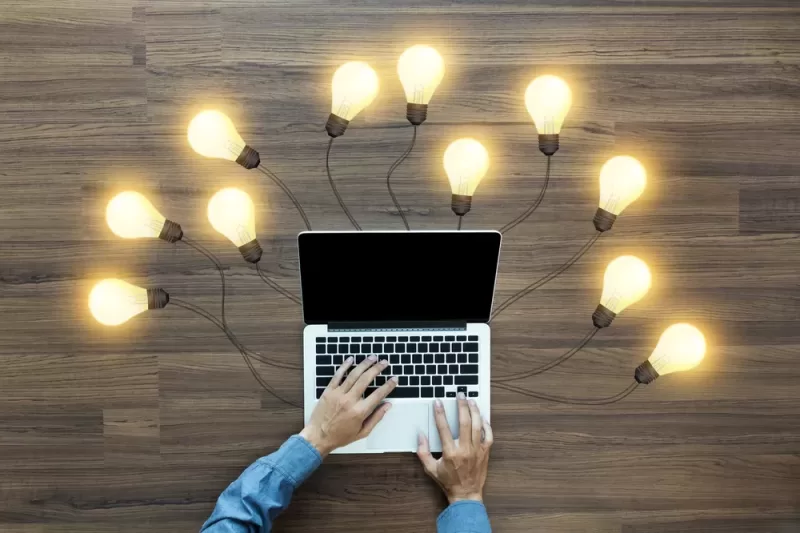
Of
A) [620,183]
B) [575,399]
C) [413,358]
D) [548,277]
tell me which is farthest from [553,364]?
[620,183]

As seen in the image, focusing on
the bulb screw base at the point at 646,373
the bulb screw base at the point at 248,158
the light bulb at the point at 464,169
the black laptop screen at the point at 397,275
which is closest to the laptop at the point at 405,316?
the black laptop screen at the point at 397,275

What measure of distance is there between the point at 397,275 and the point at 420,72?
1.41 ft

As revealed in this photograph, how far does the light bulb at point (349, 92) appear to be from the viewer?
4.10 ft

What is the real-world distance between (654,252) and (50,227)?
1358 millimetres

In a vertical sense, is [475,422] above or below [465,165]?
below

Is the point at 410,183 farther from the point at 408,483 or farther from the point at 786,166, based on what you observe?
the point at 786,166

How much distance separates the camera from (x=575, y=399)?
1334 millimetres

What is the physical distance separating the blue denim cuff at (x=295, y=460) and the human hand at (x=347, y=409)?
0.02 metres

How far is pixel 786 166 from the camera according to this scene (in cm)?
135

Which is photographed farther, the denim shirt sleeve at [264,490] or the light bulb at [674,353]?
the light bulb at [674,353]

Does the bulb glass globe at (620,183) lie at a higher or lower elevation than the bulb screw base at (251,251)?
higher

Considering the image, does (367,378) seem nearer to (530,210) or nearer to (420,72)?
(530,210)

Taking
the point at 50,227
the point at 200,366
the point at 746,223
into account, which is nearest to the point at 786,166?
the point at 746,223

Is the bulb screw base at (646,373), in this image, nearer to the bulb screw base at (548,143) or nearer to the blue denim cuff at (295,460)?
the bulb screw base at (548,143)
